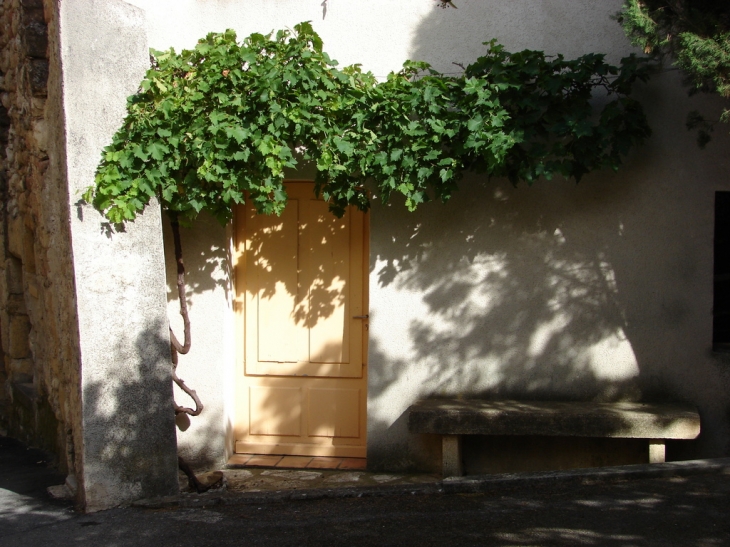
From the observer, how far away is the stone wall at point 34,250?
191 inches

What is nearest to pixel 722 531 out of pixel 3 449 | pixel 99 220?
pixel 99 220

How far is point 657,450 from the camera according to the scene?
17.1 ft

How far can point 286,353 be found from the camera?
6.04 meters

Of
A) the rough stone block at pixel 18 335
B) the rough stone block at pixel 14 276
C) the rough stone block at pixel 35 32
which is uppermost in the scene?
the rough stone block at pixel 35 32

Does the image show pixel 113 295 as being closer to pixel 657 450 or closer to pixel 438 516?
pixel 438 516

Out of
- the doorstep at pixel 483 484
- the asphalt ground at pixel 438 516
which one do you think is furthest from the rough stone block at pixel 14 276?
the doorstep at pixel 483 484

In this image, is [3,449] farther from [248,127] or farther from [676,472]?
[676,472]

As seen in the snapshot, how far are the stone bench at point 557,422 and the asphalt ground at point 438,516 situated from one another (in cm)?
30

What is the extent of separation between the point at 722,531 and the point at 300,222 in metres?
3.52

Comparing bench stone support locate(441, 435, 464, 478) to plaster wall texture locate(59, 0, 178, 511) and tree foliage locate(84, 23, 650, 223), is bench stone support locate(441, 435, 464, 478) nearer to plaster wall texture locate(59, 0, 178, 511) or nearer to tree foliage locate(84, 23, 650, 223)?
tree foliage locate(84, 23, 650, 223)

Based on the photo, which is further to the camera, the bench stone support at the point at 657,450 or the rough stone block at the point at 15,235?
the rough stone block at the point at 15,235

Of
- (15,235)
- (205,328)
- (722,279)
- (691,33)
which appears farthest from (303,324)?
(691,33)

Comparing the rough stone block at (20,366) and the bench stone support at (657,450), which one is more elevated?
the rough stone block at (20,366)

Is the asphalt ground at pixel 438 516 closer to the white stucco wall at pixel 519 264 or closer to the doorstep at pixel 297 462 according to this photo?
the white stucco wall at pixel 519 264
